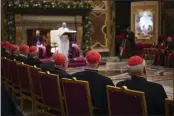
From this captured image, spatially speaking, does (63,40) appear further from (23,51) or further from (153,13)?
(153,13)

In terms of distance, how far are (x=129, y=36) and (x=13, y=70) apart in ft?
28.0

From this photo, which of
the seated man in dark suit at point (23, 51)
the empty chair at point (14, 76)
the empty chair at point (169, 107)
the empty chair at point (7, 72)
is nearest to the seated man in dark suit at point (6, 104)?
the empty chair at point (169, 107)

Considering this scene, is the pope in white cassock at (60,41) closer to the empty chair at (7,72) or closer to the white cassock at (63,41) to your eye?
the white cassock at (63,41)

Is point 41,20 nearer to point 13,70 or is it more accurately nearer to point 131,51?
point 131,51

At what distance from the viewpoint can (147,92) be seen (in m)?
2.62

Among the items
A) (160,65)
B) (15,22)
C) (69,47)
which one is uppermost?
(15,22)

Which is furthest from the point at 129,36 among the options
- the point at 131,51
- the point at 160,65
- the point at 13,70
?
the point at 13,70

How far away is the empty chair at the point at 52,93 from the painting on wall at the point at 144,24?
11818 millimetres

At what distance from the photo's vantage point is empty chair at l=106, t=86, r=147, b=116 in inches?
89.6

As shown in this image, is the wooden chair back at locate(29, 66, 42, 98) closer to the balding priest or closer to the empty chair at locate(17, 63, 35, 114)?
the empty chair at locate(17, 63, 35, 114)

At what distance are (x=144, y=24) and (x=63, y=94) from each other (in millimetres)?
12084

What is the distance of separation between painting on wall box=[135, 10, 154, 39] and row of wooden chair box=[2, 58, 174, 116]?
417 inches

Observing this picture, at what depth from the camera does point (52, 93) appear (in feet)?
10.5

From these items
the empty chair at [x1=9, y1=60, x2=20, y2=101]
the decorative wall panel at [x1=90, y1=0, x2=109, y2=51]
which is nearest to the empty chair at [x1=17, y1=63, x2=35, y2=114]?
the empty chair at [x1=9, y1=60, x2=20, y2=101]
